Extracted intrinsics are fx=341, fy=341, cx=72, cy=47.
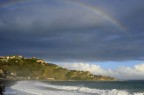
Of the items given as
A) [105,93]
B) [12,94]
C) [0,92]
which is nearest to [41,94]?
[12,94]

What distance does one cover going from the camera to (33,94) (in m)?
55.7

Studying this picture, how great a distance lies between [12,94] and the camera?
53594mm

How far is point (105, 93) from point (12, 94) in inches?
725

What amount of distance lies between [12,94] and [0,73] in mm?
135349

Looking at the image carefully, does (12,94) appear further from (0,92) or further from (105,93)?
(105,93)

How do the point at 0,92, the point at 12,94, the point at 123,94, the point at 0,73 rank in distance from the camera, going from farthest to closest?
1. the point at 0,73
2. the point at 123,94
3. the point at 12,94
4. the point at 0,92

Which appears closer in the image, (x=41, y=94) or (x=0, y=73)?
(x=41, y=94)

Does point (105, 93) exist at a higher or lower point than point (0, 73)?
lower

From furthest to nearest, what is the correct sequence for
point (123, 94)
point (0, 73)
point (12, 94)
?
point (0, 73) → point (123, 94) → point (12, 94)

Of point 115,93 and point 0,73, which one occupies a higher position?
point 0,73

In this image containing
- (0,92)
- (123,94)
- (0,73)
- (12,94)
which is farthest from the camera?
(0,73)

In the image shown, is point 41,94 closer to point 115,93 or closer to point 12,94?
point 12,94

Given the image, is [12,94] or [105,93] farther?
[105,93]

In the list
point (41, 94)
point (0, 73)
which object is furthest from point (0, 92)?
point (0, 73)
